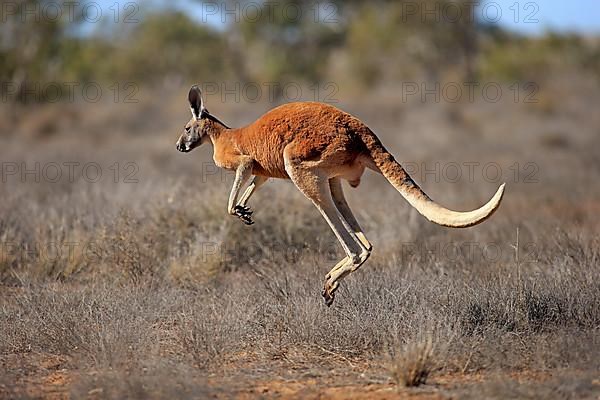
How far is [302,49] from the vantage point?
146ft

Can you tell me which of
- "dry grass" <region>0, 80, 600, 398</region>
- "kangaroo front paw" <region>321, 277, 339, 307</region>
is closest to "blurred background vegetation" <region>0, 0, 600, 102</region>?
"dry grass" <region>0, 80, 600, 398</region>

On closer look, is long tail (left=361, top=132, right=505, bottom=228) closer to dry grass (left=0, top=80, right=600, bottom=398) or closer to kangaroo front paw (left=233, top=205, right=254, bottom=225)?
dry grass (left=0, top=80, right=600, bottom=398)

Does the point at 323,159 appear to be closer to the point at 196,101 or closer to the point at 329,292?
the point at 329,292

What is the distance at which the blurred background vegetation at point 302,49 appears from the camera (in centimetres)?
3738

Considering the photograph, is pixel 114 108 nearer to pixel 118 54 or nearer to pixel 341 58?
pixel 118 54

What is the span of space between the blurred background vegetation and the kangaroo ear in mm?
25270

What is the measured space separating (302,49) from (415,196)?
3794cm

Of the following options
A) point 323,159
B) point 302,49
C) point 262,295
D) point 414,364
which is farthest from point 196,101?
point 302,49

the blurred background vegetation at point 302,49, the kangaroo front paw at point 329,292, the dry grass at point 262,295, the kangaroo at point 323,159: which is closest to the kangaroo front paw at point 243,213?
the kangaroo at point 323,159

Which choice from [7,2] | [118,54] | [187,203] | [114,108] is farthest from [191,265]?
[118,54]

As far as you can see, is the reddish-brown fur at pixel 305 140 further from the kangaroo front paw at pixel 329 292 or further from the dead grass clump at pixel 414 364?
the dead grass clump at pixel 414 364

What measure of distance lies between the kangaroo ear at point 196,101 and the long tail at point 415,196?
1686mm

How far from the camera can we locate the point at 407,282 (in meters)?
7.96

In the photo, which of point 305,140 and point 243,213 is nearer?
point 305,140
